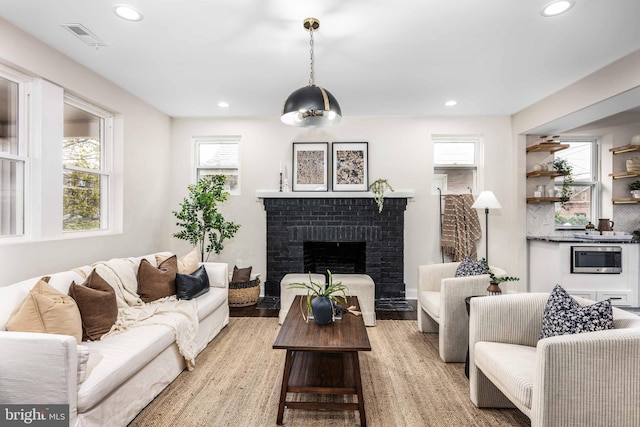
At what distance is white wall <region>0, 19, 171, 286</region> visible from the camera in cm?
246

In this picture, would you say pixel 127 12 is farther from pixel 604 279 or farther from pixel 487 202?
pixel 604 279

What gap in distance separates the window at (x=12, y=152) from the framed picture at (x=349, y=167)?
331 centimetres

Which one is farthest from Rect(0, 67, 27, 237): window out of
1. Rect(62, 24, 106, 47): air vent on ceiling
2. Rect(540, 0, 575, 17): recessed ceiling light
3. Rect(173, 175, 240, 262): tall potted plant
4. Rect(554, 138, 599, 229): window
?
Rect(554, 138, 599, 229): window

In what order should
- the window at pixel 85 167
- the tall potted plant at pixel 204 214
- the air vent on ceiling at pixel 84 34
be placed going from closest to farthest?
the air vent on ceiling at pixel 84 34 → the window at pixel 85 167 → the tall potted plant at pixel 204 214

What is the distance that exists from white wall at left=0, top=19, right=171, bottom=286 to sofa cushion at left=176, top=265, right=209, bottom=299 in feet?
3.16

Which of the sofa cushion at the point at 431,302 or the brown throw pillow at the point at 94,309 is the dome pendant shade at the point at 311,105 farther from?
the sofa cushion at the point at 431,302

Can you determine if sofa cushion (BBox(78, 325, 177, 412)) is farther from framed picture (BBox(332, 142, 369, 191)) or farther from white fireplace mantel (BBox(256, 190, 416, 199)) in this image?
framed picture (BBox(332, 142, 369, 191))

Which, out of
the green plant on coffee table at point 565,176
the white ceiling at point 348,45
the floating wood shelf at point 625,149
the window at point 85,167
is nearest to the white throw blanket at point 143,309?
the window at point 85,167

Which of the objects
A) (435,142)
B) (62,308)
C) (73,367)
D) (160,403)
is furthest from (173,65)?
(435,142)

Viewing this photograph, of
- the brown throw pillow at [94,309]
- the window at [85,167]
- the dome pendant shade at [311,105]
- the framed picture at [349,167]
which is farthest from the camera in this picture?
the framed picture at [349,167]

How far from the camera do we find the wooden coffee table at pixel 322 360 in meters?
1.96

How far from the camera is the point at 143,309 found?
8.81 feet

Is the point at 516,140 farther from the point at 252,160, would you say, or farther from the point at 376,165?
the point at 252,160

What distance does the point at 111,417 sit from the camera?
1.82m
